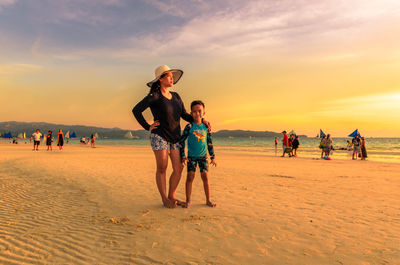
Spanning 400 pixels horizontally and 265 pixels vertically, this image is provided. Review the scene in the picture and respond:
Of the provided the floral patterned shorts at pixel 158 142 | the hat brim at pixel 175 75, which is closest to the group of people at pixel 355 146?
the hat brim at pixel 175 75

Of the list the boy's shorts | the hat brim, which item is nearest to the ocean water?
the boy's shorts

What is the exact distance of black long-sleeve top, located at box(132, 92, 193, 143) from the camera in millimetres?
4534

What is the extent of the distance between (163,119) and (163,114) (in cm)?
9

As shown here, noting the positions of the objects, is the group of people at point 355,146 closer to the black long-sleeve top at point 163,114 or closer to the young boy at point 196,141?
the young boy at point 196,141

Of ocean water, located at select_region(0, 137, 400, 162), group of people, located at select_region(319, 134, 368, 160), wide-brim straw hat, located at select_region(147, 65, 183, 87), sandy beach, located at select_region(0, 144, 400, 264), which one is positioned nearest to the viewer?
sandy beach, located at select_region(0, 144, 400, 264)

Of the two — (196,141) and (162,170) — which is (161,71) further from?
(162,170)

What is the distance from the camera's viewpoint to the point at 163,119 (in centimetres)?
462

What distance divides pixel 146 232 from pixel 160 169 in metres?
1.27

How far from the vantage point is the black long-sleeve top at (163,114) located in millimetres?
4534

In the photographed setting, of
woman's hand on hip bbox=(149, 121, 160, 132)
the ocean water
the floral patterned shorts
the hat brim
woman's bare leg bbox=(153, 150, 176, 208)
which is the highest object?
the hat brim

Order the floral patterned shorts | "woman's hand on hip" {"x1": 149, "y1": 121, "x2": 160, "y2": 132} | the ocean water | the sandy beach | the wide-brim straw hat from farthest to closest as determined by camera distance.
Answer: the ocean water, the wide-brim straw hat, the floral patterned shorts, "woman's hand on hip" {"x1": 149, "y1": 121, "x2": 160, "y2": 132}, the sandy beach

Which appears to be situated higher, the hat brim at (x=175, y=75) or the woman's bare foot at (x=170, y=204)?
the hat brim at (x=175, y=75)

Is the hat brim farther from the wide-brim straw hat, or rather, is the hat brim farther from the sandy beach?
the sandy beach

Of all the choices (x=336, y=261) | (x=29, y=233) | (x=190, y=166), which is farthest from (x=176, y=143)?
(x=336, y=261)
